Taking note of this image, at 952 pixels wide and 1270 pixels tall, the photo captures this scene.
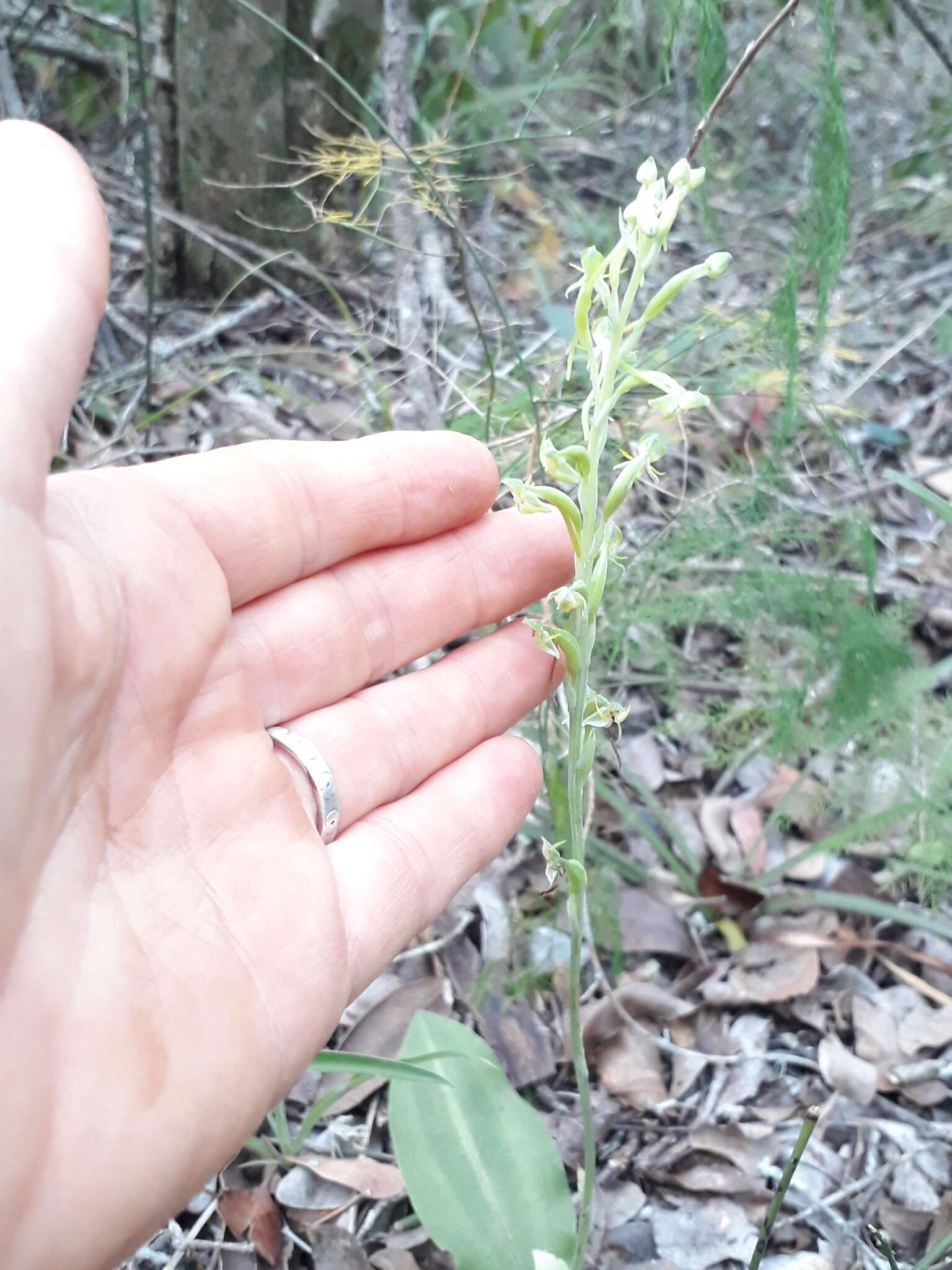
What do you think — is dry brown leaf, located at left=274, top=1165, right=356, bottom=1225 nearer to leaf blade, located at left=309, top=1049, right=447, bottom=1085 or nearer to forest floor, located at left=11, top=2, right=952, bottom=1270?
forest floor, located at left=11, top=2, right=952, bottom=1270

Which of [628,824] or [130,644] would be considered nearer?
[130,644]

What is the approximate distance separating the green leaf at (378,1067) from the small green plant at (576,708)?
190 millimetres

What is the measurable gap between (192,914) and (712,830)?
1.45m

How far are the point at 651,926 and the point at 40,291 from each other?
68.5 inches

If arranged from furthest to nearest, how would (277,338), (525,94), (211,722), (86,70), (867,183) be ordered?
(867,183), (86,70), (277,338), (525,94), (211,722)

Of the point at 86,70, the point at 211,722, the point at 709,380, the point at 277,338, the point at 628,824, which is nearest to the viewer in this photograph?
the point at 211,722

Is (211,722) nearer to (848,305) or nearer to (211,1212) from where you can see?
(211,1212)

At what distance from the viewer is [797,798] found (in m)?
2.37

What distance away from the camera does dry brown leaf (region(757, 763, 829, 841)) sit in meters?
2.31

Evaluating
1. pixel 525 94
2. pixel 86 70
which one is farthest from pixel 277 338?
pixel 86 70

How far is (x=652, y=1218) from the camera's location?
1732 mm

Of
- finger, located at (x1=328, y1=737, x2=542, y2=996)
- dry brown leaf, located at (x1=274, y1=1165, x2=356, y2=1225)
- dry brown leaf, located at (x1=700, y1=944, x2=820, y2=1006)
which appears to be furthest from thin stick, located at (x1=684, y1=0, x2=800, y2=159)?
dry brown leaf, located at (x1=274, y1=1165, x2=356, y2=1225)

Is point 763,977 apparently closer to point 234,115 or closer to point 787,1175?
point 787,1175

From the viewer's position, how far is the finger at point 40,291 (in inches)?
45.0
